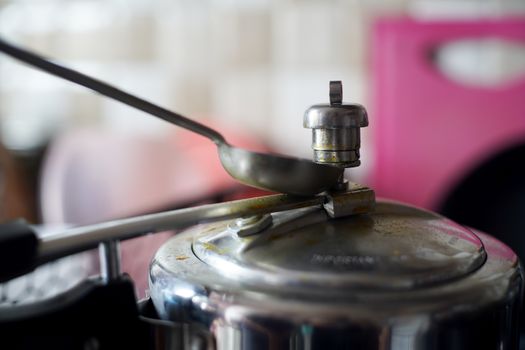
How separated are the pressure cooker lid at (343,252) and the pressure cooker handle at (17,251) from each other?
70 mm

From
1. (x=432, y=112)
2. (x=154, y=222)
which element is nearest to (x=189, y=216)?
(x=154, y=222)

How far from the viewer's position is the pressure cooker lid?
10.6 inches

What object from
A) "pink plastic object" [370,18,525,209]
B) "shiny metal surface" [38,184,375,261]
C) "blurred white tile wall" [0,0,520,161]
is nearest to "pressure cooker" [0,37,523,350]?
"shiny metal surface" [38,184,375,261]

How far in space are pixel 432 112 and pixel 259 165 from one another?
0.72m

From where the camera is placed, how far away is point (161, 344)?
287 millimetres

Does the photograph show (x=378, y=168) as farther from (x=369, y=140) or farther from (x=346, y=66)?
(x=346, y=66)

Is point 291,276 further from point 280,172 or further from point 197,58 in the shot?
point 197,58

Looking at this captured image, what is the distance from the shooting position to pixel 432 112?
0.96 meters

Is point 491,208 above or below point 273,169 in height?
below

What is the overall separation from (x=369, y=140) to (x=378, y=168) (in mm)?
166

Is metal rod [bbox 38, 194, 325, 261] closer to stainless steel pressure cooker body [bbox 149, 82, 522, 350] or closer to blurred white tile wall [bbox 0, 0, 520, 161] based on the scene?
stainless steel pressure cooker body [bbox 149, 82, 522, 350]

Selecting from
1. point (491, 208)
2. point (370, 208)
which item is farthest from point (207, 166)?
point (370, 208)

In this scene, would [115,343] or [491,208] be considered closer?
[115,343]

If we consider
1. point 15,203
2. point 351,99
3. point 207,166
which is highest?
point 351,99
